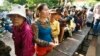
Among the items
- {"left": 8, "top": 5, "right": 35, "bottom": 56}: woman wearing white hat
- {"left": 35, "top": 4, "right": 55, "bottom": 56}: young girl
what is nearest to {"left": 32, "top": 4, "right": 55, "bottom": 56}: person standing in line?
{"left": 35, "top": 4, "right": 55, "bottom": 56}: young girl

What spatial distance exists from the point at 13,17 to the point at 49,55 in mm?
1356

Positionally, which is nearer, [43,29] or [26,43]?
[26,43]

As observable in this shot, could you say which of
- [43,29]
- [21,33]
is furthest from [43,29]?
[21,33]

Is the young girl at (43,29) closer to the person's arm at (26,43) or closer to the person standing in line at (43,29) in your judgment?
the person standing in line at (43,29)

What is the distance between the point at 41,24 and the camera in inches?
145

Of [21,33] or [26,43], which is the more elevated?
[21,33]

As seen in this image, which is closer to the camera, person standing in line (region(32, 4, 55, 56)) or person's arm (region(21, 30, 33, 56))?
person's arm (region(21, 30, 33, 56))

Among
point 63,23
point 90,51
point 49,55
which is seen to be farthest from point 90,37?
point 49,55

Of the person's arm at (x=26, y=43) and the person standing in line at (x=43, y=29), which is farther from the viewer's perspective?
the person standing in line at (x=43, y=29)

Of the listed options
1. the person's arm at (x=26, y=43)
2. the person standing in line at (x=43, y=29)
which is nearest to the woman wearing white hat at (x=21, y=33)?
the person's arm at (x=26, y=43)

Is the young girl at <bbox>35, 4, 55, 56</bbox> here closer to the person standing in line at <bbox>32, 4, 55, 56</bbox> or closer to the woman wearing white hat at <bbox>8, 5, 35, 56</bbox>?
the person standing in line at <bbox>32, 4, 55, 56</bbox>

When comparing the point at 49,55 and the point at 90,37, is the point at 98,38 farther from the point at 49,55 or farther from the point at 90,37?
the point at 49,55

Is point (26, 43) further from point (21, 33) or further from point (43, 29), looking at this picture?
point (43, 29)

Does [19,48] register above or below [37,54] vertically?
above
